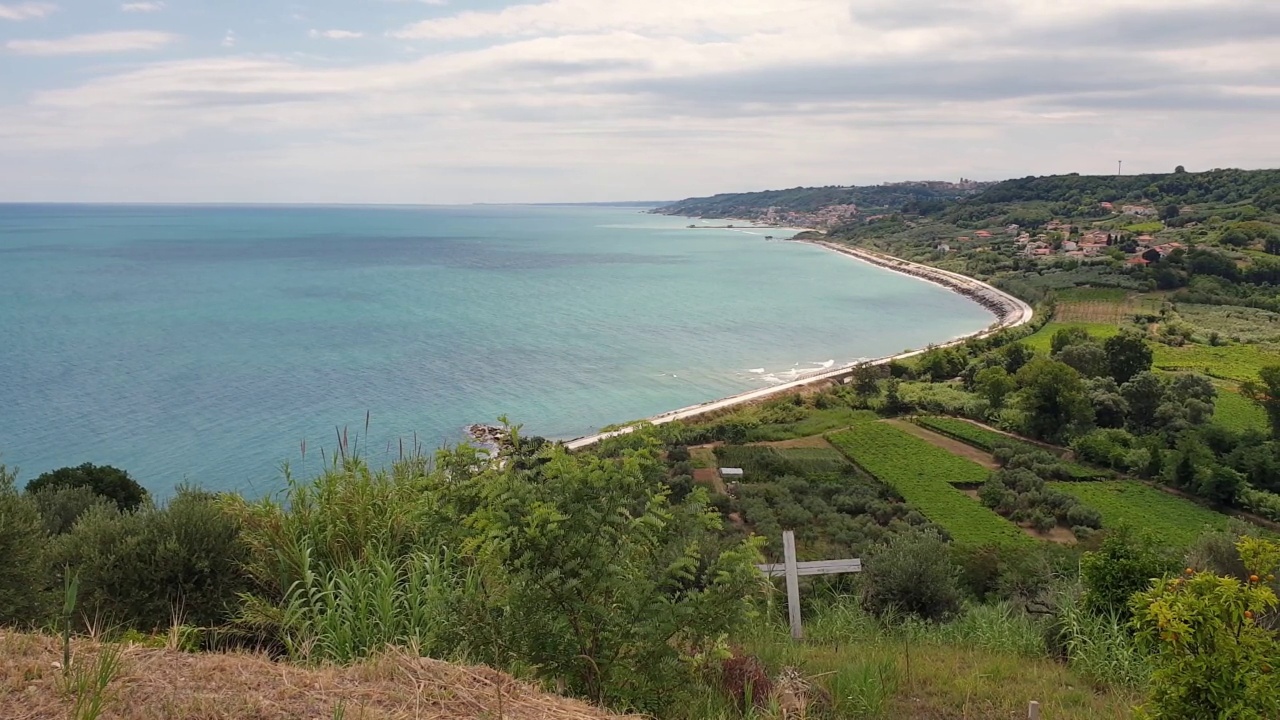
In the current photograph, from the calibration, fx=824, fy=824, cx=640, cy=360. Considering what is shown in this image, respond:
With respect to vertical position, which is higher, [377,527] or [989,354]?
[377,527]

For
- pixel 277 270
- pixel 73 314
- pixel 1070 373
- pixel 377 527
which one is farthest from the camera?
pixel 277 270

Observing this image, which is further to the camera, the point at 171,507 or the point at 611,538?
the point at 171,507

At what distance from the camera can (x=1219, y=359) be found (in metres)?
49.0

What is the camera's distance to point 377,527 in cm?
517

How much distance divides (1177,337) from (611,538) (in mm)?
62776

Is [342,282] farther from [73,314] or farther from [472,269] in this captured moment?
[73,314]

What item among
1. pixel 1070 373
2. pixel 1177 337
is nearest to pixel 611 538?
pixel 1070 373

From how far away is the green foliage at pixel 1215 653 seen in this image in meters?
3.49

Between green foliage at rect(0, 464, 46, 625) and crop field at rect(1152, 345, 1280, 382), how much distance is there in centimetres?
5189

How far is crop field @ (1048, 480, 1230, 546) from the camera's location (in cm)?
2630

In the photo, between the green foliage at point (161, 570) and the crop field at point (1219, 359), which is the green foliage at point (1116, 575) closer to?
the green foliage at point (161, 570)

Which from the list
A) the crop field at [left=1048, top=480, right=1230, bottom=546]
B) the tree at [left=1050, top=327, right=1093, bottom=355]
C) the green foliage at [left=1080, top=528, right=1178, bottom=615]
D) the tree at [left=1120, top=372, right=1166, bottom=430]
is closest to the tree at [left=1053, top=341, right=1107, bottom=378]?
the tree at [left=1050, top=327, right=1093, bottom=355]

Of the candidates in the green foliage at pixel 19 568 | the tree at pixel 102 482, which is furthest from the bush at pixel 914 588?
the tree at pixel 102 482

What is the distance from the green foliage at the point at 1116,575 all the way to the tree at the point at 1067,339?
4699cm
